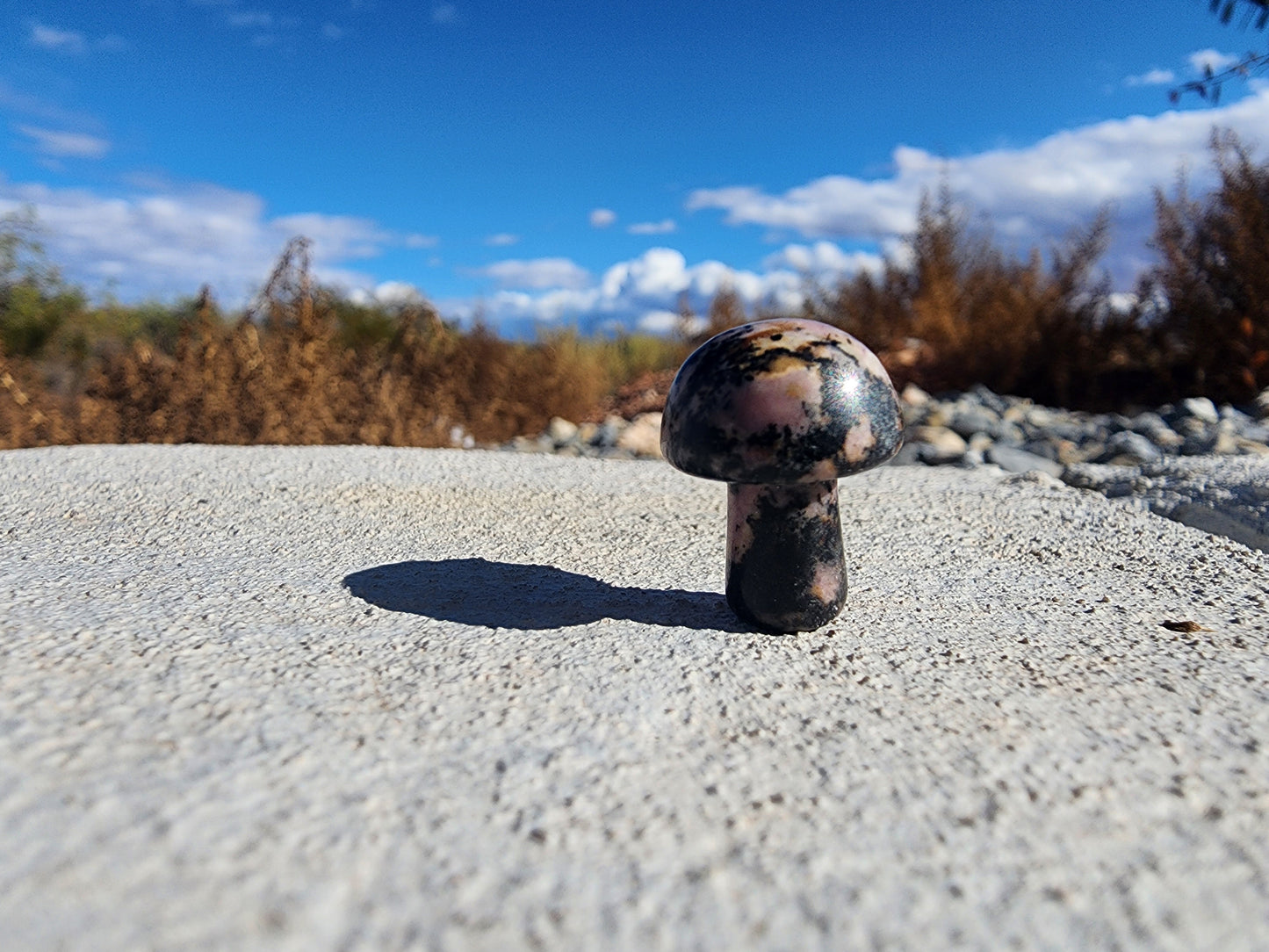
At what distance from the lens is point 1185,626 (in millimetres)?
2148

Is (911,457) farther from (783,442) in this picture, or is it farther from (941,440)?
(783,442)

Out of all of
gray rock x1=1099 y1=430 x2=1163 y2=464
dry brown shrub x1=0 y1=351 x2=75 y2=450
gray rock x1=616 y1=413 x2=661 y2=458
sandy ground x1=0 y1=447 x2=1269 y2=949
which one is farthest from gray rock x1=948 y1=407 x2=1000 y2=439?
dry brown shrub x1=0 y1=351 x2=75 y2=450

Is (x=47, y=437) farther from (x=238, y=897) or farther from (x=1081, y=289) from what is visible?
(x=1081, y=289)

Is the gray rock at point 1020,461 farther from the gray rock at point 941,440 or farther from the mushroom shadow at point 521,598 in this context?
the mushroom shadow at point 521,598

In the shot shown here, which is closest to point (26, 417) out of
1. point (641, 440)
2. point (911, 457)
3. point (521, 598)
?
point (641, 440)

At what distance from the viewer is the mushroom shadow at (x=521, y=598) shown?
7.10 feet

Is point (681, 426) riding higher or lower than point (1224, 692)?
higher

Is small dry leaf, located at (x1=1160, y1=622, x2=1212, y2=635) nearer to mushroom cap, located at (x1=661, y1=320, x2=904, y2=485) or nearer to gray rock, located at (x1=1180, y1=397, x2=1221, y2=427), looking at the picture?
mushroom cap, located at (x1=661, y1=320, x2=904, y2=485)

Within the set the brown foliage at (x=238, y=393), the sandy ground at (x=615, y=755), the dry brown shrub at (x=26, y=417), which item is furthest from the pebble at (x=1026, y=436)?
the dry brown shrub at (x=26, y=417)

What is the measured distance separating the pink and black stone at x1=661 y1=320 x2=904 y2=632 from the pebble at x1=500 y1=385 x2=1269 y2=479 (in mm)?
2355

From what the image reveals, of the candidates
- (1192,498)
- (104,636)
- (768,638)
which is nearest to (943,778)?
(768,638)

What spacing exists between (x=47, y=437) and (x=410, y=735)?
5086mm

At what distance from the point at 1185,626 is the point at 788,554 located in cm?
106

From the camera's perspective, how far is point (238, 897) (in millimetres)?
1094
